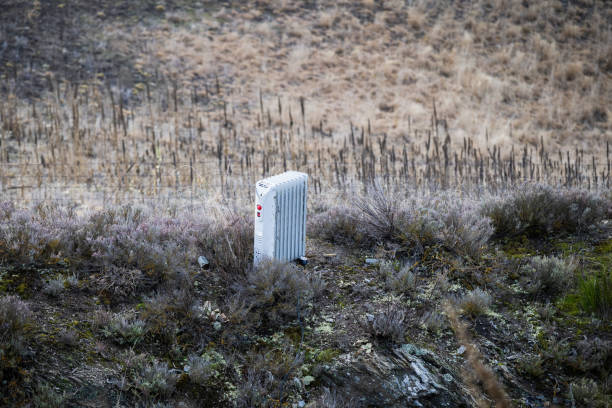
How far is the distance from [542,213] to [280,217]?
308cm

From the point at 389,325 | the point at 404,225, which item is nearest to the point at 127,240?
the point at 389,325

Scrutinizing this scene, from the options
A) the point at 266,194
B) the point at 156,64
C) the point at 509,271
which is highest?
the point at 156,64

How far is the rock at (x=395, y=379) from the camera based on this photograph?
3268 millimetres

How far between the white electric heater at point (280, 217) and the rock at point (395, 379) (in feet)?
3.58

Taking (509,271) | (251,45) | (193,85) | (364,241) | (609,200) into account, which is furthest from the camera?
(251,45)

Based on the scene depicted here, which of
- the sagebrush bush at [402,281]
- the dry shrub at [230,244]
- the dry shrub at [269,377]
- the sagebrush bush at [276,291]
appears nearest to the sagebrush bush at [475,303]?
the sagebrush bush at [402,281]

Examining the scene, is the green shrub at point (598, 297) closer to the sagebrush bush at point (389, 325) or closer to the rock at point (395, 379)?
the rock at point (395, 379)

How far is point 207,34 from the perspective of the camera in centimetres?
1755

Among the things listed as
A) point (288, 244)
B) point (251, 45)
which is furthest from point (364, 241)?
point (251, 45)

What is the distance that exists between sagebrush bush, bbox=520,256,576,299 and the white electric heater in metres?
2.05

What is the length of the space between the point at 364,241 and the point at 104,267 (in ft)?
8.05

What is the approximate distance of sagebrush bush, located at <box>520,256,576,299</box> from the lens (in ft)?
14.3

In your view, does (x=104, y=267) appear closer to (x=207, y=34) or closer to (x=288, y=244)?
(x=288, y=244)

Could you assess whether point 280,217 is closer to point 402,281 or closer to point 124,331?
point 402,281
